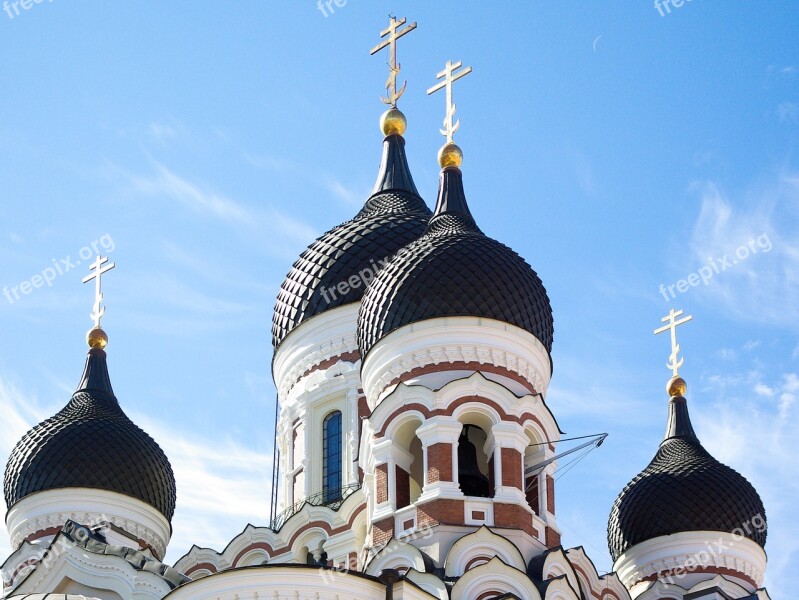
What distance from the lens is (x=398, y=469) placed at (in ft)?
70.2

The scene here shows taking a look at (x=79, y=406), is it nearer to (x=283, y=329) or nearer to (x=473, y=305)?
(x=283, y=329)

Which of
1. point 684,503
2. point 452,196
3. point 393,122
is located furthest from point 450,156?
point 684,503

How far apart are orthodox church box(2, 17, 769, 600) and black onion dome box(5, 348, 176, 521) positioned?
1.0 inches

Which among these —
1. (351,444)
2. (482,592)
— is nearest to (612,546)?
(351,444)

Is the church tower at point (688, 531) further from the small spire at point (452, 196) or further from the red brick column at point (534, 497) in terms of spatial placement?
the small spire at point (452, 196)

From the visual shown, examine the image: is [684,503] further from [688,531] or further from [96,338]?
[96,338]

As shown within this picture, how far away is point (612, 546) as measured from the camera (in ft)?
82.7

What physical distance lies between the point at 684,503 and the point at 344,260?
543cm

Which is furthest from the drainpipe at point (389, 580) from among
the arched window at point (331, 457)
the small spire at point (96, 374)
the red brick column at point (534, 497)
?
the small spire at point (96, 374)

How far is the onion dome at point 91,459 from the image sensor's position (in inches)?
938

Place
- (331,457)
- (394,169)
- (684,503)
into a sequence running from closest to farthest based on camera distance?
(331,457) → (684,503) → (394,169)

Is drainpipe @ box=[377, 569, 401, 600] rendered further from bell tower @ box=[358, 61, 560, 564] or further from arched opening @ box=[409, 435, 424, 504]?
arched opening @ box=[409, 435, 424, 504]

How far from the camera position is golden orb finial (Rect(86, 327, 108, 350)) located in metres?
26.2

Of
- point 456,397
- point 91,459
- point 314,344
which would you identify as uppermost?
point 314,344
